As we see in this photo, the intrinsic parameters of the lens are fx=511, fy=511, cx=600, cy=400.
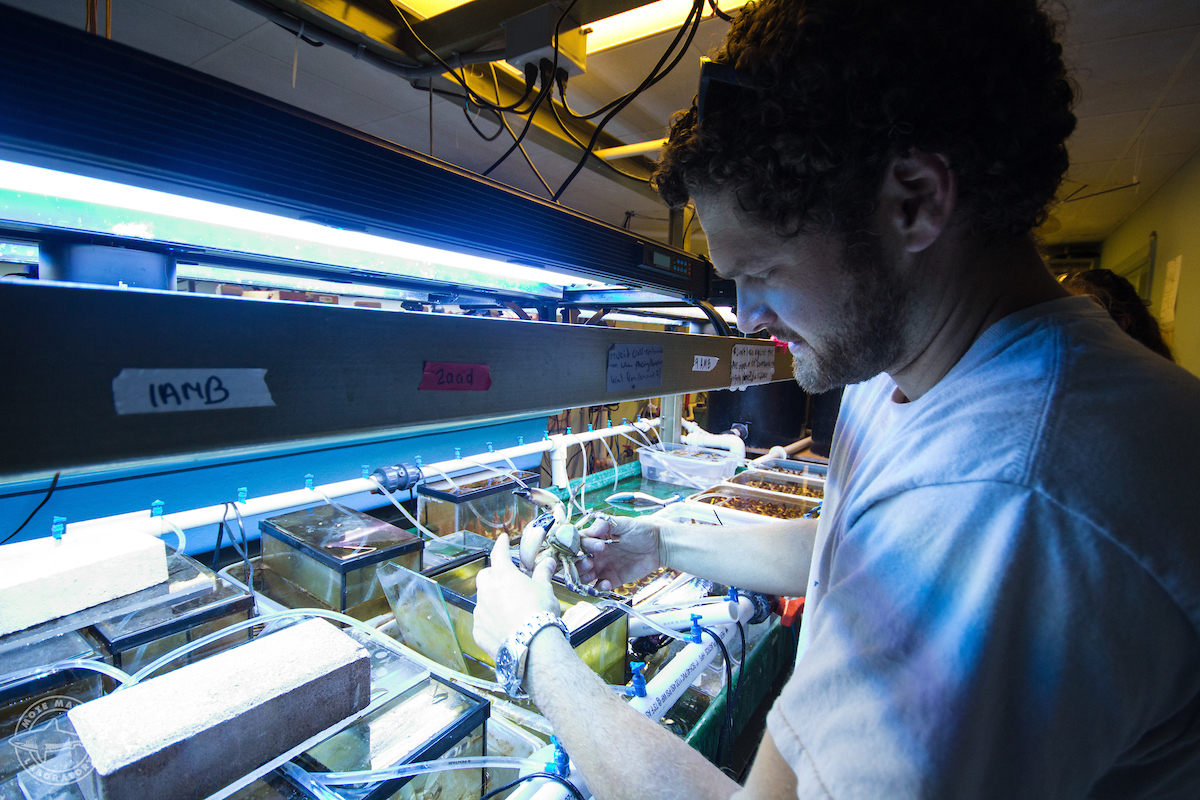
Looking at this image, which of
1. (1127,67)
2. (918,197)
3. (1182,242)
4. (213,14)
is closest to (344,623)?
(918,197)

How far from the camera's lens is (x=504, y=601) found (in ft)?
3.48

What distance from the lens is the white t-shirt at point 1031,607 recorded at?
0.48 metres

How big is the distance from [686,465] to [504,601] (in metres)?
2.29

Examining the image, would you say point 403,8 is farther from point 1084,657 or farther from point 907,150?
point 1084,657

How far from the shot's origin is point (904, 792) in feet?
1.59

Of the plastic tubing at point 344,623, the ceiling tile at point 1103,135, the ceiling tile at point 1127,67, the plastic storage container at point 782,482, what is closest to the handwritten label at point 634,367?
the plastic tubing at point 344,623

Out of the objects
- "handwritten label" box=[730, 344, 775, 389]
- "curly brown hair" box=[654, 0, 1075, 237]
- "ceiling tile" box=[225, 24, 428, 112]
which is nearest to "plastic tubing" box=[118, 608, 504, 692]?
"handwritten label" box=[730, 344, 775, 389]

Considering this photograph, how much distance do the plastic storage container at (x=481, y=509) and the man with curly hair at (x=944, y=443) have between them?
1200mm

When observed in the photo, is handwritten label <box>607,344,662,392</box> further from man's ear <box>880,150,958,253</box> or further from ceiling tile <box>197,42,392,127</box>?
ceiling tile <box>197,42,392,127</box>

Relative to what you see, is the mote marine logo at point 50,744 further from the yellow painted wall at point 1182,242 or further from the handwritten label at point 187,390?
the yellow painted wall at point 1182,242

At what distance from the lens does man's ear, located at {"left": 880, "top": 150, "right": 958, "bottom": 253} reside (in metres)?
0.70

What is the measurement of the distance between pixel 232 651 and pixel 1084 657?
48.7 inches

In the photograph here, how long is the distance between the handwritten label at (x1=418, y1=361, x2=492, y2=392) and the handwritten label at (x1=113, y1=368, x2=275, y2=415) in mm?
157

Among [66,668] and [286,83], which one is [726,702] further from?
[286,83]
